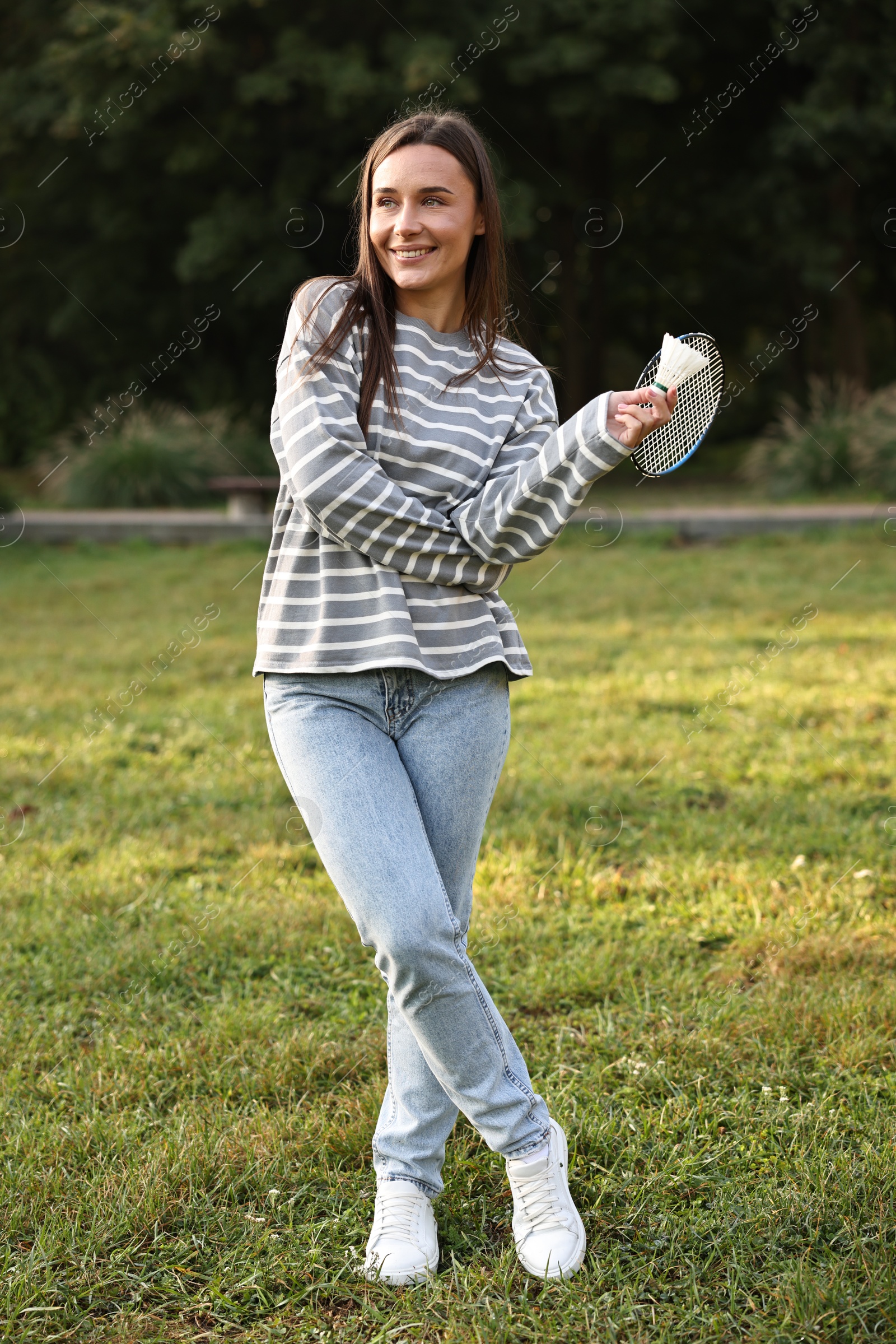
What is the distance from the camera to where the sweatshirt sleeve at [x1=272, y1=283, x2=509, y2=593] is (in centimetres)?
213

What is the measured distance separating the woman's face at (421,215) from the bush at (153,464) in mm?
13195

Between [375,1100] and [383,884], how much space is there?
3.22 ft

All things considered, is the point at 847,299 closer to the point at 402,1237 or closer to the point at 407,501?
the point at 407,501

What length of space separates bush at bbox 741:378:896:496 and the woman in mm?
11674

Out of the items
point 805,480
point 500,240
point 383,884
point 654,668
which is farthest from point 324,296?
point 805,480

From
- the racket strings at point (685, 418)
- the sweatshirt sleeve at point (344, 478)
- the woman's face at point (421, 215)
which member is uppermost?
the woman's face at point (421, 215)

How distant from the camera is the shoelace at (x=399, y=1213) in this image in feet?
7.52

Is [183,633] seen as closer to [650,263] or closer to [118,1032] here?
[118,1032]

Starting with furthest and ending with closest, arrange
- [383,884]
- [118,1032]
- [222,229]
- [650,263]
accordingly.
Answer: [650,263] → [222,229] → [118,1032] → [383,884]

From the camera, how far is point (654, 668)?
265 inches

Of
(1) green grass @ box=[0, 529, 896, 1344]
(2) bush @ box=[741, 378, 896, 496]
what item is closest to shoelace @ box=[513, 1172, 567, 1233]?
(1) green grass @ box=[0, 529, 896, 1344]

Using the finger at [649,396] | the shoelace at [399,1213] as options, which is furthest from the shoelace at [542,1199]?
the finger at [649,396]

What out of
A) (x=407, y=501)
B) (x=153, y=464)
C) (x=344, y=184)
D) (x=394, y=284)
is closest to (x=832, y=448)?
(x=344, y=184)

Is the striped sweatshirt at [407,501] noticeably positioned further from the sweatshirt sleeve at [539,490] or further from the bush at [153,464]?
Result: the bush at [153,464]
